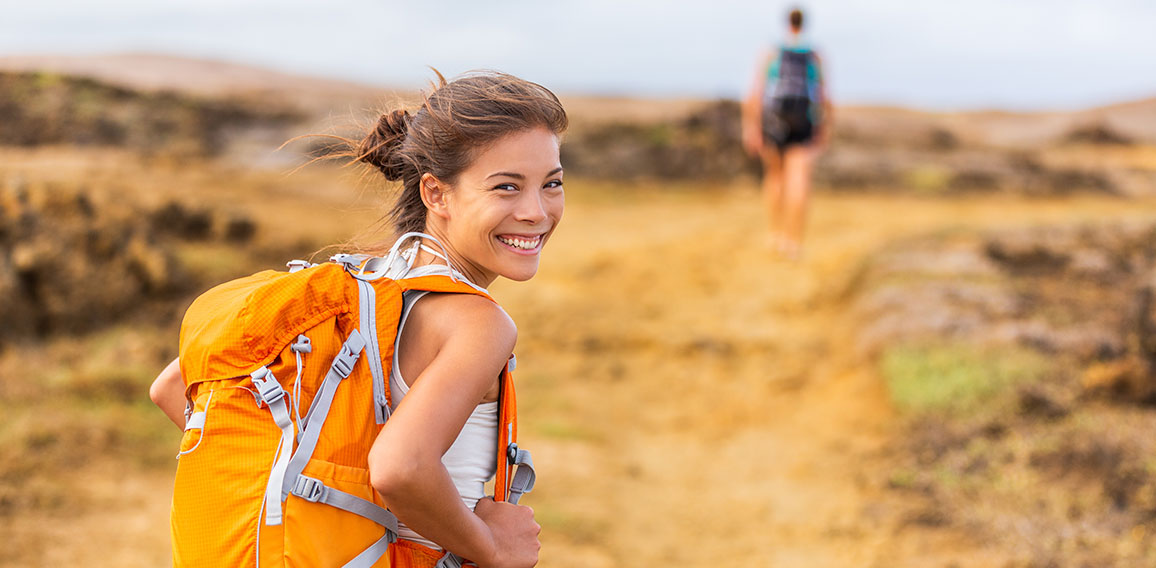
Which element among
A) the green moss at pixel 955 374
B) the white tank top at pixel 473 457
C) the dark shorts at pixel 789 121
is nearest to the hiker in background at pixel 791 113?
the dark shorts at pixel 789 121

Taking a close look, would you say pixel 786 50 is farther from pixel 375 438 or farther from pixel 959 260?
pixel 375 438

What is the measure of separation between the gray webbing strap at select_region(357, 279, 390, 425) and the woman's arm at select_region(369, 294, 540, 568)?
60 millimetres

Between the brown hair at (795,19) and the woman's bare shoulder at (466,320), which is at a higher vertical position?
the brown hair at (795,19)

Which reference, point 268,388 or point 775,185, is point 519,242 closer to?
point 268,388

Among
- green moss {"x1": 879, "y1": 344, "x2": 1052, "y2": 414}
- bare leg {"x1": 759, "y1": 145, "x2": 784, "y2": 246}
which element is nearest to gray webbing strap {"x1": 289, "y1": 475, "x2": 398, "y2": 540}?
green moss {"x1": 879, "y1": 344, "x2": 1052, "y2": 414}

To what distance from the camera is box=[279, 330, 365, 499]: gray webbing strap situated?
1.29 m

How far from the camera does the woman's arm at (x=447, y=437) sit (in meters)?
1.27

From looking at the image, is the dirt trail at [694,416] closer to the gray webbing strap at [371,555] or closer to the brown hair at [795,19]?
the brown hair at [795,19]

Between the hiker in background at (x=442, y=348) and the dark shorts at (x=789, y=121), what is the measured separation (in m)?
6.19

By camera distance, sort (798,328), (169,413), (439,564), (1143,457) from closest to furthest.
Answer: (439,564) → (169,413) → (1143,457) → (798,328)

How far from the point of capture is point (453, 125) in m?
1.50

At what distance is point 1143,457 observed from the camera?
4.27 metres

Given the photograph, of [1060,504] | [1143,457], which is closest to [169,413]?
[1060,504]

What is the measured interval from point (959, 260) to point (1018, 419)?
2.48m
